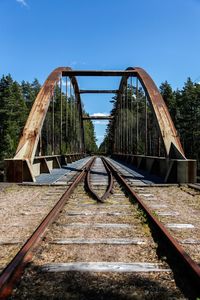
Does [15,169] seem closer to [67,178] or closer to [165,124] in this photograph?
[67,178]

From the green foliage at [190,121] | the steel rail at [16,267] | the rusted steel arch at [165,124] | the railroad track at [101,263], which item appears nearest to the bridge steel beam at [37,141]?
the rusted steel arch at [165,124]

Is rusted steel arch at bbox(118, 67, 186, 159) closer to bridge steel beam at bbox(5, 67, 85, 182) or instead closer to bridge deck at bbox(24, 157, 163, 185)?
bridge deck at bbox(24, 157, 163, 185)

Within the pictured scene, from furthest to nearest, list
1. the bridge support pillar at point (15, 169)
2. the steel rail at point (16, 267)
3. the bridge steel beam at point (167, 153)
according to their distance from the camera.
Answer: the bridge support pillar at point (15, 169), the bridge steel beam at point (167, 153), the steel rail at point (16, 267)

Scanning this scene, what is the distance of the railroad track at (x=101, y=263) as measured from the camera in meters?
2.83

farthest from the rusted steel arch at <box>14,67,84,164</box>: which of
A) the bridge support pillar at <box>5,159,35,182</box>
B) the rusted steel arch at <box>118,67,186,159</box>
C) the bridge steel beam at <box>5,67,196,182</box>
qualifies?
the rusted steel arch at <box>118,67,186,159</box>

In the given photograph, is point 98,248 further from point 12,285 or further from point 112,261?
point 12,285

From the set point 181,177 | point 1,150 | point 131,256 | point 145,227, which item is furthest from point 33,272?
point 1,150

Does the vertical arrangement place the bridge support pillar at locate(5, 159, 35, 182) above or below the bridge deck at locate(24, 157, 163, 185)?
above

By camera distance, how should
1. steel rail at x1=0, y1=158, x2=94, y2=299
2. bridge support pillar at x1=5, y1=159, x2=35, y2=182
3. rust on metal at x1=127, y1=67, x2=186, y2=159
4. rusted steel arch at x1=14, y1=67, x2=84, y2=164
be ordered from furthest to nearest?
rust on metal at x1=127, y1=67, x2=186, y2=159 → rusted steel arch at x1=14, y1=67, x2=84, y2=164 → bridge support pillar at x1=5, y1=159, x2=35, y2=182 → steel rail at x1=0, y1=158, x2=94, y2=299

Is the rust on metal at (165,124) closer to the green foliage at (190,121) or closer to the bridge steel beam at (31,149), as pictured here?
the bridge steel beam at (31,149)

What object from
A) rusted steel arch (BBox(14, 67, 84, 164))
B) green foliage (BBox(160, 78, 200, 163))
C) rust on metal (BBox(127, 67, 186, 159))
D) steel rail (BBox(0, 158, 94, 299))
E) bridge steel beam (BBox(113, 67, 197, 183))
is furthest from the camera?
green foliage (BBox(160, 78, 200, 163))

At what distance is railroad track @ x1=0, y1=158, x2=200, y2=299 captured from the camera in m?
2.83

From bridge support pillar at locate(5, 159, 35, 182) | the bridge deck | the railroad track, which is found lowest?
the railroad track

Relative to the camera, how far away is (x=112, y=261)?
3.54 m
